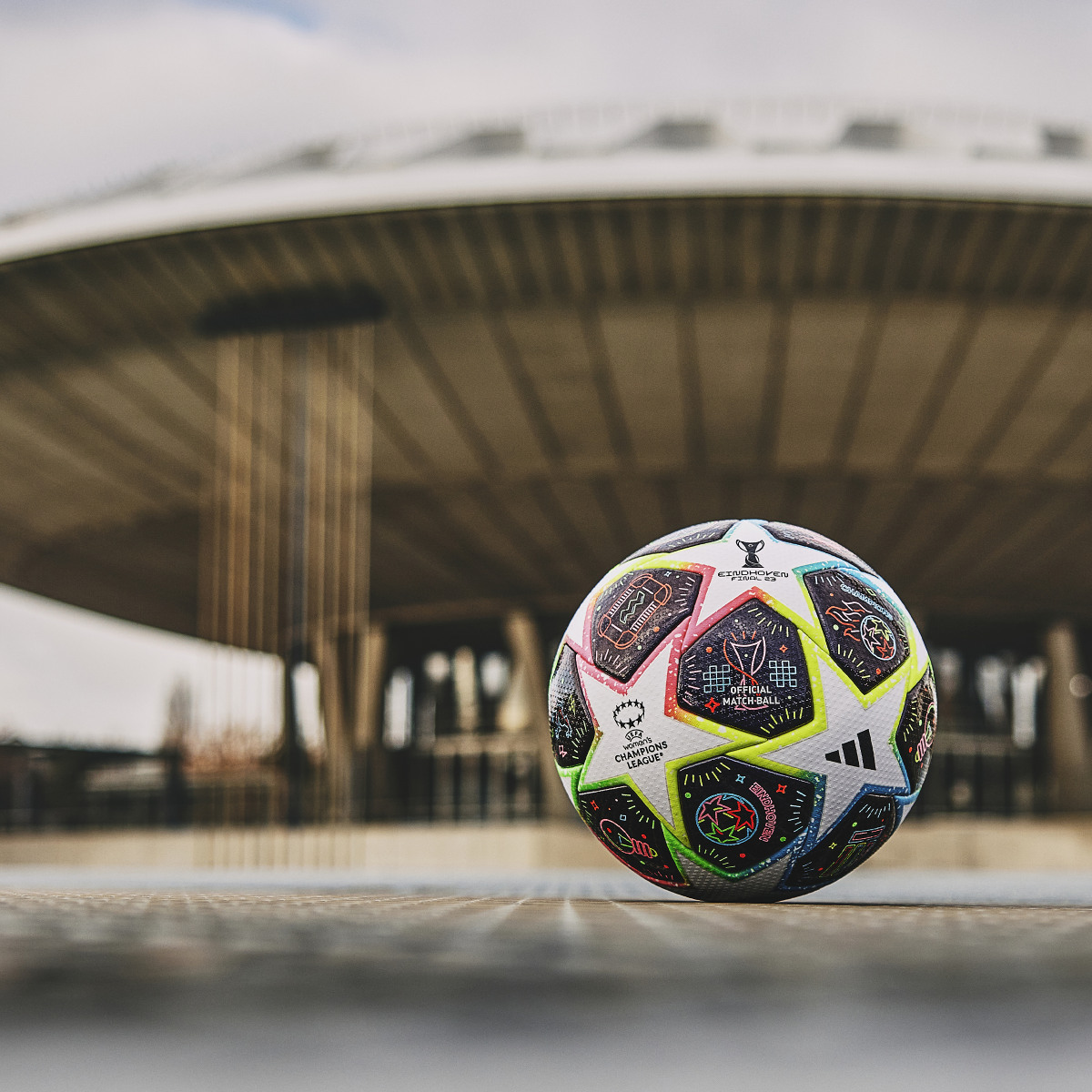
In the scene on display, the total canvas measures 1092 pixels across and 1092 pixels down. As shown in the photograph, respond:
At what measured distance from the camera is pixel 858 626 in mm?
3887

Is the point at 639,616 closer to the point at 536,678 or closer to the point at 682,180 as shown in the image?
the point at 682,180

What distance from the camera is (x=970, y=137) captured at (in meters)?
13.2

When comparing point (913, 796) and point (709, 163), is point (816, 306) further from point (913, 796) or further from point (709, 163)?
point (913, 796)

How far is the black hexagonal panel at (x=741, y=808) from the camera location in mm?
3693

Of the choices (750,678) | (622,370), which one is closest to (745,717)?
(750,678)

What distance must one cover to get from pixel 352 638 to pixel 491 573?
18.4 ft

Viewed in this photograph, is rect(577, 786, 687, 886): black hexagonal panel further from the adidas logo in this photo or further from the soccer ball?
the adidas logo

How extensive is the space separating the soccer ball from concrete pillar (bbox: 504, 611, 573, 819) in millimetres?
24173

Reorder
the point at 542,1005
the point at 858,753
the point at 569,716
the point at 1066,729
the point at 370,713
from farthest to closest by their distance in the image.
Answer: the point at 1066,729 → the point at 370,713 → the point at 569,716 → the point at 858,753 → the point at 542,1005

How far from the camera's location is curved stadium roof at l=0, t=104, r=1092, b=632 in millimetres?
12711

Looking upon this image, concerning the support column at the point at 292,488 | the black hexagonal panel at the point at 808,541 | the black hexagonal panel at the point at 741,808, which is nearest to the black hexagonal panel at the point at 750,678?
the black hexagonal panel at the point at 741,808

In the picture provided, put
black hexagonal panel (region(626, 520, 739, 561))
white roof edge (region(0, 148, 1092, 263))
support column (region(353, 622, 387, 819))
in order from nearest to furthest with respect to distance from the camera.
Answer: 1. black hexagonal panel (region(626, 520, 739, 561))
2. white roof edge (region(0, 148, 1092, 263))
3. support column (region(353, 622, 387, 819))

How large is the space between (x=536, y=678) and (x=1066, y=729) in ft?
44.8

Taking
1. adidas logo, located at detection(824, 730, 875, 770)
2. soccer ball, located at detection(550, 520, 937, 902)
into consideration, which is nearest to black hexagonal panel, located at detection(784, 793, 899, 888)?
soccer ball, located at detection(550, 520, 937, 902)
